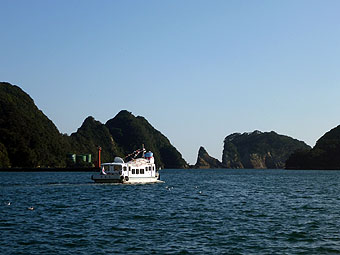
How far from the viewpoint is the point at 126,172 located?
96250mm

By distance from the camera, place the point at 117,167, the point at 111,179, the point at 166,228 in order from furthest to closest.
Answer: the point at 117,167 → the point at 111,179 → the point at 166,228

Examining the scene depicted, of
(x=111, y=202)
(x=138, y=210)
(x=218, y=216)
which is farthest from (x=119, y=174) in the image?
(x=218, y=216)

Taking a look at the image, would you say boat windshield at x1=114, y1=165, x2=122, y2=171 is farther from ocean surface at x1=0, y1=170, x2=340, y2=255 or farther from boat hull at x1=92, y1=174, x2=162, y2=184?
ocean surface at x1=0, y1=170, x2=340, y2=255

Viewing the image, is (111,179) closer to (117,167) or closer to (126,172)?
(117,167)

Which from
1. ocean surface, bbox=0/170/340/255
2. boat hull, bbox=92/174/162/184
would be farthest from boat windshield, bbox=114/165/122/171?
ocean surface, bbox=0/170/340/255

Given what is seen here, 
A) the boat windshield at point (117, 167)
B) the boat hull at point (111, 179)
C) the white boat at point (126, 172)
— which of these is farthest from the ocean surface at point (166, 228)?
the boat windshield at point (117, 167)

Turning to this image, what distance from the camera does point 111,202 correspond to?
61.5 m

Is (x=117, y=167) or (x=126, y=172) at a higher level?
(x=117, y=167)

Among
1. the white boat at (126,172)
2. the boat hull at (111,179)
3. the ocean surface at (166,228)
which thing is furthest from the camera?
the white boat at (126,172)

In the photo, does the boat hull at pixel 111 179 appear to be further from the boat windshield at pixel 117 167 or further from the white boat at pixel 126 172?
the boat windshield at pixel 117 167

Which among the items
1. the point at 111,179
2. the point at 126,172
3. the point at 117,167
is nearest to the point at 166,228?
the point at 111,179

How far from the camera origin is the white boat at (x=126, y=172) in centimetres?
9456

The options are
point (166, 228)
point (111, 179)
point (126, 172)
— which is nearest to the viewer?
point (166, 228)

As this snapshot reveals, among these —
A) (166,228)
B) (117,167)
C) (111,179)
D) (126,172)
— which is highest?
(117,167)
